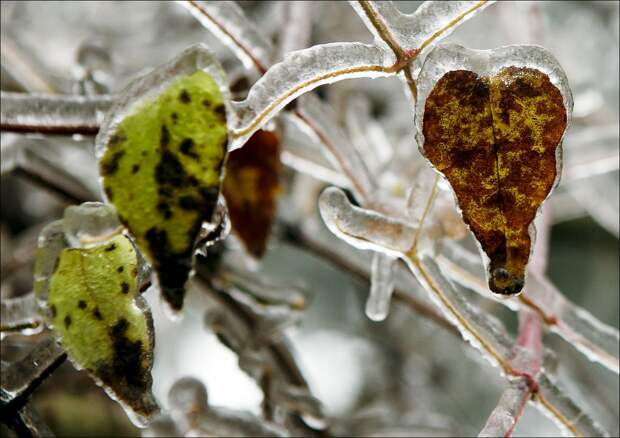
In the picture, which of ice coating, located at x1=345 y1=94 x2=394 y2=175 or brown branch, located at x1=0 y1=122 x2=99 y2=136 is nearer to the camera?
brown branch, located at x1=0 y1=122 x2=99 y2=136

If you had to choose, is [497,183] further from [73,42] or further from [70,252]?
[73,42]

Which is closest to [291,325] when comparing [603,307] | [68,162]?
[68,162]

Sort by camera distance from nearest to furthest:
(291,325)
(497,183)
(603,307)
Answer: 1. (497,183)
2. (291,325)
3. (603,307)

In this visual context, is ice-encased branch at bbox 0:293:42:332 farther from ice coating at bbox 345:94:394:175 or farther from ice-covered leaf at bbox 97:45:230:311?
ice coating at bbox 345:94:394:175

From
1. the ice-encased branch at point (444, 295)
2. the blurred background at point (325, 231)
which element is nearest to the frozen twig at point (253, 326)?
the blurred background at point (325, 231)

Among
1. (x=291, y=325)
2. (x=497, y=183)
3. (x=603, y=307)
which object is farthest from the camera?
(x=603, y=307)

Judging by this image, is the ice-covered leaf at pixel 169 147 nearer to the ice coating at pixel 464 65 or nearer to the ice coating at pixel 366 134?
the ice coating at pixel 464 65

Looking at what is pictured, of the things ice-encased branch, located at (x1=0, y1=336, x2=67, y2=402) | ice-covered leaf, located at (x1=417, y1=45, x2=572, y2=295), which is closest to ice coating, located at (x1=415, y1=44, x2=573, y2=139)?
ice-covered leaf, located at (x1=417, y1=45, x2=572, y2=295)
